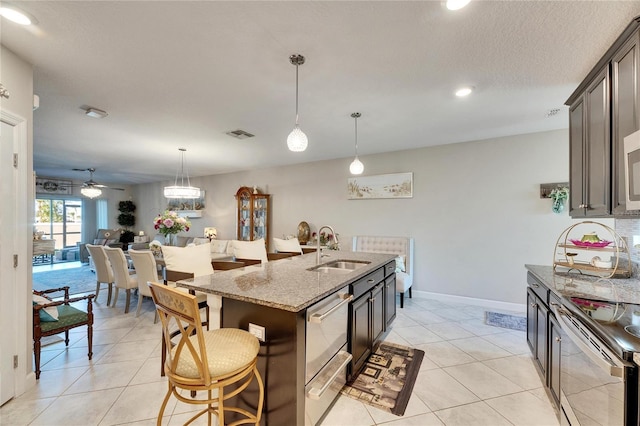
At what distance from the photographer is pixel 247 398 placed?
5.33ft

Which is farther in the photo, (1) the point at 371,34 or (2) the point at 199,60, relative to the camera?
(2) the point at 199,60

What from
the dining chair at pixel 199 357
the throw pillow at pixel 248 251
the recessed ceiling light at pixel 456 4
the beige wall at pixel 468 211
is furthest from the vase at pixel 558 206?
the dining chair at pixel 199 357

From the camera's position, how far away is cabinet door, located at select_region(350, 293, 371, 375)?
209cm

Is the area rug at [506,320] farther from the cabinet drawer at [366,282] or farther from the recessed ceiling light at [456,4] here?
the recessed ceiling light at [456,4]

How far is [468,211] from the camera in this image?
4.30 meters

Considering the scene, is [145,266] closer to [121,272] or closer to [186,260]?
[121,272]

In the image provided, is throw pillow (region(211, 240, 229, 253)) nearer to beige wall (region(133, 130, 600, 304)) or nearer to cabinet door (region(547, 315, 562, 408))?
beige wall (region(133, 130, 600, 304))

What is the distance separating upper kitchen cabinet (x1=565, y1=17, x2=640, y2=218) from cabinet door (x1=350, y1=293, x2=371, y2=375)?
1.87 m

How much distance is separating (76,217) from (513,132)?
12335 millimetres

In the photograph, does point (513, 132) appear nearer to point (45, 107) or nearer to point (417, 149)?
point (417, 149)

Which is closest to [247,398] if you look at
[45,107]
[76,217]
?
[45,107]

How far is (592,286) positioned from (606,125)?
3.77 feet

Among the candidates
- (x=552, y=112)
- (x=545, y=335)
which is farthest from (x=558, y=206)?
(x=545, y=335)

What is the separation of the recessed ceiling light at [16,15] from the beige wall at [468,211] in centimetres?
442
